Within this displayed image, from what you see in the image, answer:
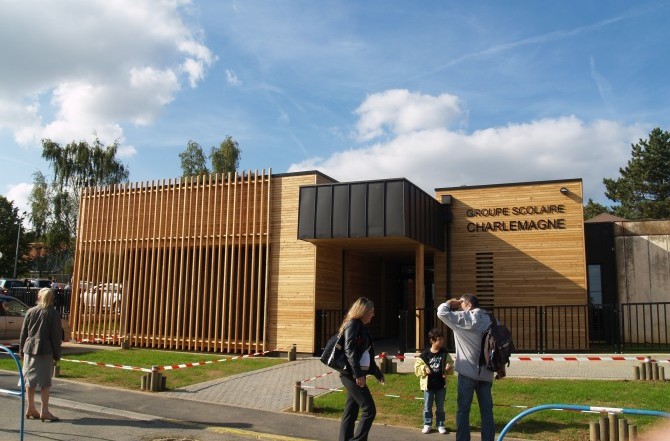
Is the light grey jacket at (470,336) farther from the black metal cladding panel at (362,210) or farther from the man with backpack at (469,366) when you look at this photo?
the black metal cladding panel at (362,210)

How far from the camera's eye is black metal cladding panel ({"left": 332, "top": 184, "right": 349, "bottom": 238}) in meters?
14.2

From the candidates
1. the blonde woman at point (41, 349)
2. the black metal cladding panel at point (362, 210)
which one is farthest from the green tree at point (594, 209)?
the blonde woman at point (41, 349)

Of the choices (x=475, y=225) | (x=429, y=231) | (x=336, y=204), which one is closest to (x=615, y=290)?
(x=475, y=225)

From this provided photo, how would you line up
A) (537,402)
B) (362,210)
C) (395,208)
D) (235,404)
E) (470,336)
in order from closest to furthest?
1. (470,336)
2. (537,402)
3. (235,404)
4. (395,208)
5. (362,210)

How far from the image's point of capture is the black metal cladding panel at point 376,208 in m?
13.9

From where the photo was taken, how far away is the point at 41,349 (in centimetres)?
757

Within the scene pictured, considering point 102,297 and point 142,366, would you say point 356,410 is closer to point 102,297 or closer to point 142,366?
point 142,366

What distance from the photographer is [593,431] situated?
663 centimetres

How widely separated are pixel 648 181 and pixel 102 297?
4438 centimetres

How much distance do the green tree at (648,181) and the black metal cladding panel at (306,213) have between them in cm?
4030

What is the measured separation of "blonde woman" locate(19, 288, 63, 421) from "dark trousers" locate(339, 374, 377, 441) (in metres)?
4.44

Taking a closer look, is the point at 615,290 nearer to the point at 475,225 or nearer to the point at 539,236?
the point at 539,236

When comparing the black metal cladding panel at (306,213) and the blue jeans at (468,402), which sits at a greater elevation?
the black metal cladding panel at (306,213)

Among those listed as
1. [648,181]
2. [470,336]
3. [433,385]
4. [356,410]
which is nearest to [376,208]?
[433,385]
